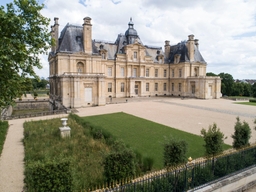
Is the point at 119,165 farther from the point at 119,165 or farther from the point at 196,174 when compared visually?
the point at 196,174

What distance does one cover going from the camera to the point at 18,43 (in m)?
8.46

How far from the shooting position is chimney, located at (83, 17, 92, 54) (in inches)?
1238

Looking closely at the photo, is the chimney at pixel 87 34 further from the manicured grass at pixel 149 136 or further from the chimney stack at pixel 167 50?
the chimney stack at pixel 167 50

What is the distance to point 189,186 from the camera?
22.7 feet

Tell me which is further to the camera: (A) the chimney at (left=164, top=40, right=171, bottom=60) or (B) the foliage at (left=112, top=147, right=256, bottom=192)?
(A) the chimney at (left=164, top=40, right=171, bottom=60)

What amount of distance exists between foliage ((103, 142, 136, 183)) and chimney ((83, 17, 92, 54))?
27586mm

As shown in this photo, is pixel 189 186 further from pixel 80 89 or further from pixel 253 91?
pixel 253 91

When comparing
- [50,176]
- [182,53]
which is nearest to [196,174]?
[50,176]

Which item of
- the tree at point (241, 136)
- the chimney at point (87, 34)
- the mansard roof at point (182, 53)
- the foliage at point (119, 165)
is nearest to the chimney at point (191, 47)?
the mansard roof at point (182, 53)

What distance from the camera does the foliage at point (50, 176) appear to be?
5.13 metres

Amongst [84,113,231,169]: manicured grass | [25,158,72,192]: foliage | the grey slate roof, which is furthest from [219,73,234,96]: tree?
[25,158,72,192]: foliage

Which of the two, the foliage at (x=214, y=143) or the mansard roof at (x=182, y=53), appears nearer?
the foliage at (x=214, y=143)

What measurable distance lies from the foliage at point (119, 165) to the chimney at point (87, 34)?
1086 inches

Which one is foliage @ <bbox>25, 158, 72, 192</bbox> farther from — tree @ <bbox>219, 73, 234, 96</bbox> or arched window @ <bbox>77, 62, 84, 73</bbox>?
tree @ <bbox>219, 73, 234, 96</bbox>
